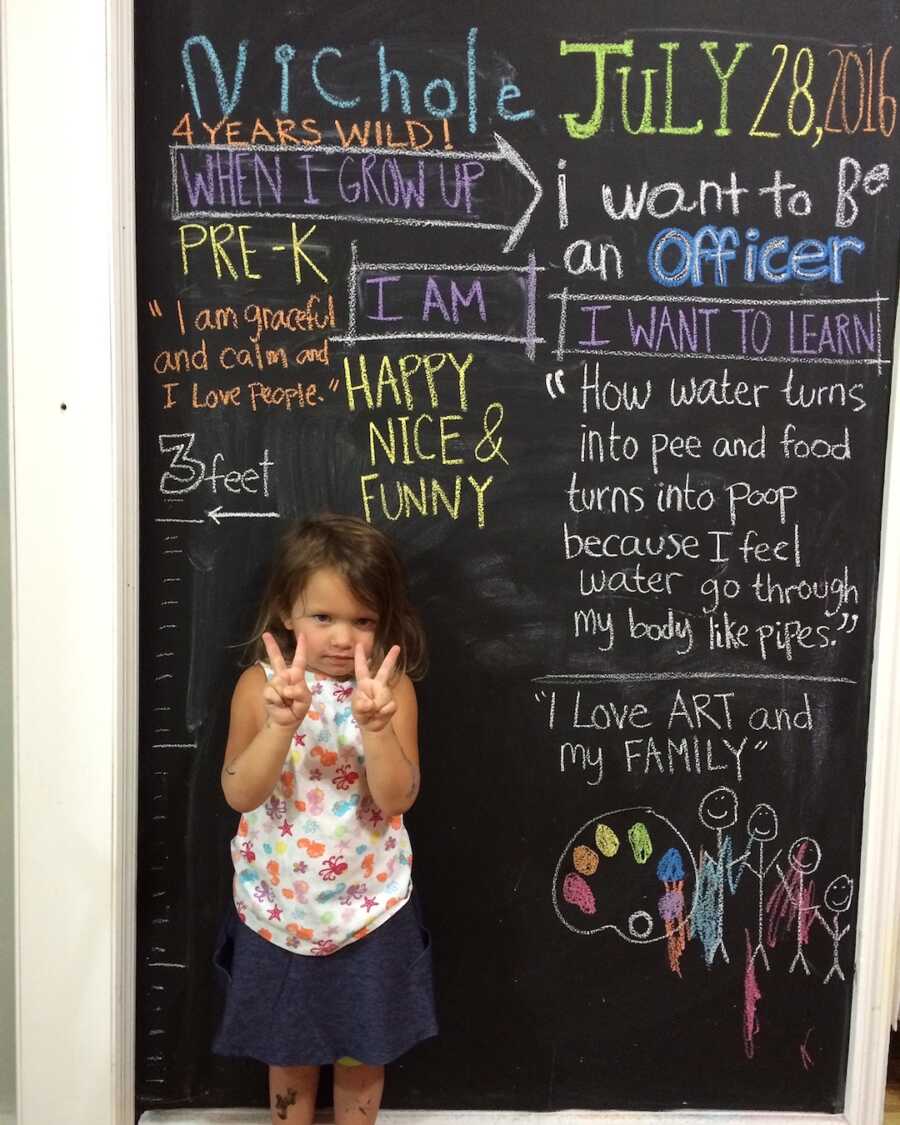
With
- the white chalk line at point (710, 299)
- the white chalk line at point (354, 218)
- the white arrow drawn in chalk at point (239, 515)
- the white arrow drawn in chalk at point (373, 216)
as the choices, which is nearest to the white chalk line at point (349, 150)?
the white arrow drawn in chalk at point (373, 216)

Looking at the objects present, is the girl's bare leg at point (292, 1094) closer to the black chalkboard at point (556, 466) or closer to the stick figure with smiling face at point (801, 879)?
the black chalkboard at point (556, 466)

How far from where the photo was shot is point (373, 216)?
6.92ft

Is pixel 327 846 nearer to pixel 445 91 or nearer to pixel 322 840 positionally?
pixel 322 840

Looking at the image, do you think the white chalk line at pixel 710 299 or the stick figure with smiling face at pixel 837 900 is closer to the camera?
the white chalk line at pixel 710 299

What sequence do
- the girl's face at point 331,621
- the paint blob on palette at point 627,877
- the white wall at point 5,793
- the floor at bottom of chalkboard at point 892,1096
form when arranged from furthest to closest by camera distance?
the floor at bottom of chalkboard at point 892,1096
the paint blob on palette at point 627,877
the white wall at point 5,793
the girl's face at point 331,621

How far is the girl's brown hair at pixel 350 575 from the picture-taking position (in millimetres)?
1907

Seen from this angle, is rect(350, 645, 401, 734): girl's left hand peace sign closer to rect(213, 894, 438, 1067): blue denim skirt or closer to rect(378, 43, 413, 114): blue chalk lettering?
rect(213, 894, 438, 1067): blue denim skirt

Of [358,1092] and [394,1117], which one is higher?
[358,1092]

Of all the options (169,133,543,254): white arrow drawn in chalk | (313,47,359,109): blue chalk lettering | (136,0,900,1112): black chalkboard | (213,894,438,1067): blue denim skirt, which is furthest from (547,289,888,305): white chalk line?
(213,894,438,1067): blue denim skirt

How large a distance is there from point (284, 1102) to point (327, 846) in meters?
0.62

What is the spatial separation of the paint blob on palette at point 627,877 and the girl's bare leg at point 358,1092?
507mm

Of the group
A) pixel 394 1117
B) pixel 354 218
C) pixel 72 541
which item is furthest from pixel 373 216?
pixel 394 1117

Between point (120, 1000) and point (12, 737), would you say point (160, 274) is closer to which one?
point (12, 737)

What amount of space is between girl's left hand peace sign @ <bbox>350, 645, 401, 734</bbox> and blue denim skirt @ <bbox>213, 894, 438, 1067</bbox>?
1.51 feet
